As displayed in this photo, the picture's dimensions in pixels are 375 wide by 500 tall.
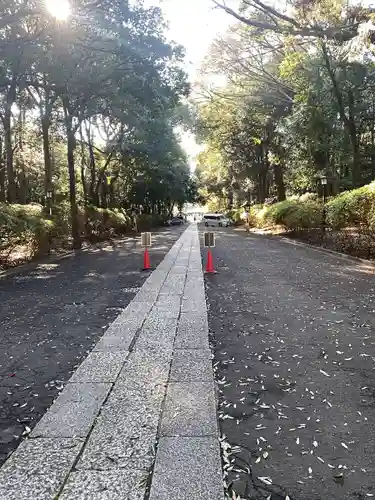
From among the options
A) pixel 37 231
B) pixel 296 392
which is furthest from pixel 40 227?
pixel 296 392

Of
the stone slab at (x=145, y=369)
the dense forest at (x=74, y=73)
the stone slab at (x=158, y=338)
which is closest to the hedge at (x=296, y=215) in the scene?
the dense forest at (x=74, y=73)

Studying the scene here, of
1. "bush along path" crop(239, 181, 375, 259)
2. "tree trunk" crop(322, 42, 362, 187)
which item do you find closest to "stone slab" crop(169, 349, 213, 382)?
"bush along path" crop(239, 181, 375, 259)

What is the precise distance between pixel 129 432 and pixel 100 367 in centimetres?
150

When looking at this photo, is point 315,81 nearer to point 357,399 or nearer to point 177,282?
point 177,282

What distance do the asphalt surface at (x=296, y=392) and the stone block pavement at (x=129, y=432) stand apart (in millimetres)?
189

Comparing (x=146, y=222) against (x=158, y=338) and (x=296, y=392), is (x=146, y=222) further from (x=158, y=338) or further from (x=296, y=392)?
(x=296, y=392)

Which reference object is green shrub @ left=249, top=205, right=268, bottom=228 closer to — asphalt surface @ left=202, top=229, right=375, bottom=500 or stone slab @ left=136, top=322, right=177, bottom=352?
asphalt surface @ left=202, top=229, right=375, bottom=500

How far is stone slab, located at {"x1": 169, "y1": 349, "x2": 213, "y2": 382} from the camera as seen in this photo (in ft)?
14.1

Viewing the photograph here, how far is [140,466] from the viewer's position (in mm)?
2775

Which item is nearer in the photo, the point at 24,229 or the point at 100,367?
the point at 100,367

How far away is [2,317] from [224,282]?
16.3 feet

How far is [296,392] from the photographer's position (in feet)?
13.0

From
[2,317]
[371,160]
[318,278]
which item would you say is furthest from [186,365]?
[371,160]

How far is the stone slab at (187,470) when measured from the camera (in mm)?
2492
